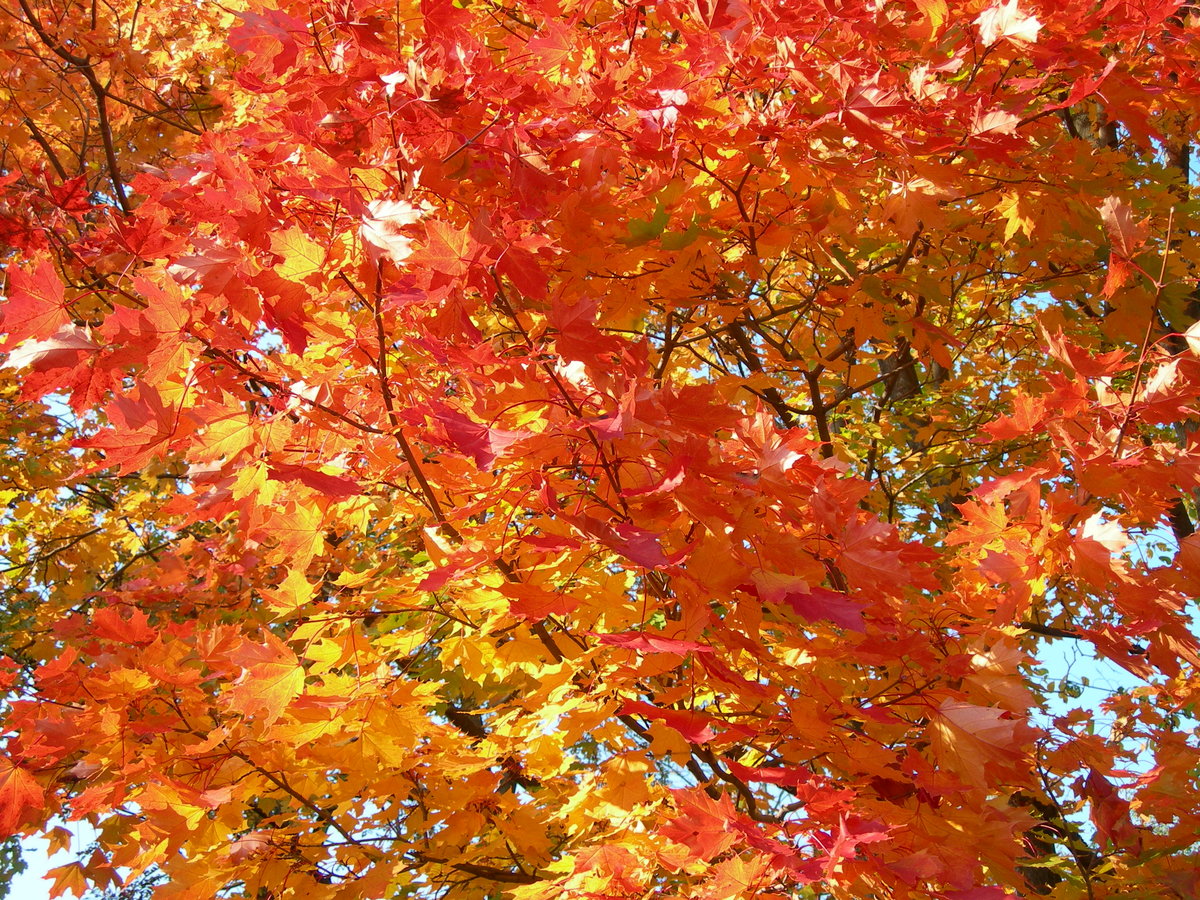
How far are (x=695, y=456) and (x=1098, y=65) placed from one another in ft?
6.51

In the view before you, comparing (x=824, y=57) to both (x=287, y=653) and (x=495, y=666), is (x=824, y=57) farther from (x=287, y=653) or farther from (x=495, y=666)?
(x=287, y=653)

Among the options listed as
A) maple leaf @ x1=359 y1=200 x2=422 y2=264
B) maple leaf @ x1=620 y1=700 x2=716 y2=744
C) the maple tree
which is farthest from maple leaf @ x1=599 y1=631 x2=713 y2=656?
maple leaf @ x1=359 y1=200 x2=422 y2=264

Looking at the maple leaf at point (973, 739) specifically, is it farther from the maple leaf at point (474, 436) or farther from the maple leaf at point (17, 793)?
the maple leaf at point (17, 793)

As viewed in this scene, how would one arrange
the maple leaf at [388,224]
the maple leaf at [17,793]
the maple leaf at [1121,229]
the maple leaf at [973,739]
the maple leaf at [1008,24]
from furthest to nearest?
1. the maple leaf at [17,793]
2. the maple leaf at [1008,24]
3. the maple leaf at [1121,229]
4. the maple leaf at [973,739]
5. the maple leaf at [388,224]

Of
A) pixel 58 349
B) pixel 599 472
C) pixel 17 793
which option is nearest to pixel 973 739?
pixel 599 472

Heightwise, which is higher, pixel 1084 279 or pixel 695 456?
pixel 1084 279

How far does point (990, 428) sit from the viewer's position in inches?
82.3

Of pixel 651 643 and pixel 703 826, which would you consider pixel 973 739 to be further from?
pixel 651 643

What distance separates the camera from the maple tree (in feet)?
5.41

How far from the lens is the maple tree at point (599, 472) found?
1.65 meters

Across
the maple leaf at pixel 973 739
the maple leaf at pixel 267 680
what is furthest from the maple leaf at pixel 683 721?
the maple leaf at pixel 267 680

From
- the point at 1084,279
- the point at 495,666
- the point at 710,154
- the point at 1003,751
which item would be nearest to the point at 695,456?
the point at 1003,751

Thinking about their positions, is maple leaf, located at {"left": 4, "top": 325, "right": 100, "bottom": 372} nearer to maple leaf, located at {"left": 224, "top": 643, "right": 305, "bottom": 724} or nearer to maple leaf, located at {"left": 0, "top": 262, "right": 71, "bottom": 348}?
maple leaf, located at {"left": 0, "top": 262, "right": 71, "bottom": 348}

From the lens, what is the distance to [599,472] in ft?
5.99
